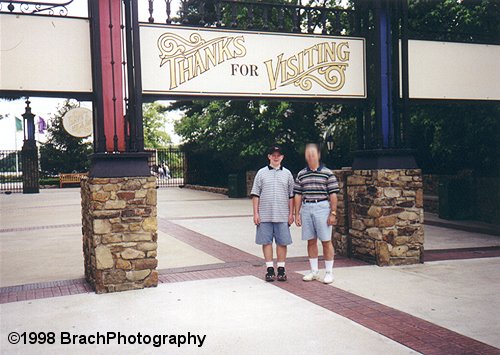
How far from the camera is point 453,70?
7652 millimetres

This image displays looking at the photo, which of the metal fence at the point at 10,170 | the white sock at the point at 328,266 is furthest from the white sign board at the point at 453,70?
the metal fence at the point at 10,170

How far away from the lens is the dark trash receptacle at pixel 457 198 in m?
12.2

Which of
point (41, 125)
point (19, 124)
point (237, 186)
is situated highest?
point (19, 124)

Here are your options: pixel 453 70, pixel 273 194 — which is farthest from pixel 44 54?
pixel 453 70

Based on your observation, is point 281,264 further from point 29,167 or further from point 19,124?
point 19,124

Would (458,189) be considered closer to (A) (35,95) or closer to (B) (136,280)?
(B) (136,280)

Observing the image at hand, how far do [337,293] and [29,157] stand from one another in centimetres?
2322

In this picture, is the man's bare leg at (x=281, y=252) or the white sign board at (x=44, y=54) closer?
the white sign board at (x=44, y=54)

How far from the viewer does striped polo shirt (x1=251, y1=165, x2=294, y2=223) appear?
5.82 m

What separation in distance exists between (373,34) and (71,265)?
19.8 ft

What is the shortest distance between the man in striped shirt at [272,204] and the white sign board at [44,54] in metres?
2.54

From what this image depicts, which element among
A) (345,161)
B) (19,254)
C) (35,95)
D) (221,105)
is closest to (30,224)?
(19,254)

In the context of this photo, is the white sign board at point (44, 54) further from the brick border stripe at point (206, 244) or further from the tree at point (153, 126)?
the tree at point (153, 126)

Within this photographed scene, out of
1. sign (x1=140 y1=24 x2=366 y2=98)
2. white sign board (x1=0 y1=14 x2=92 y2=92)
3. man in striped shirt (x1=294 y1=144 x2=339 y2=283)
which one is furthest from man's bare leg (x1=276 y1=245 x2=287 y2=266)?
white sign board (x1=0 y1=14 x2=92 y2=92)
